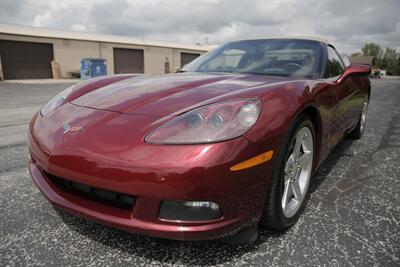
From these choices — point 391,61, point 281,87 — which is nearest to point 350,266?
point 281,87

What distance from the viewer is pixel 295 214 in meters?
1.91

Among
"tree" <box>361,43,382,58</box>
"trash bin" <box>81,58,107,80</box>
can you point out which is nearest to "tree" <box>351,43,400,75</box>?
"tree" <box>361,43,382,58</box>

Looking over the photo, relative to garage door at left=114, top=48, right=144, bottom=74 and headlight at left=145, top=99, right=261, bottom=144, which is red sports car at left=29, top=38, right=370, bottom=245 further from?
garage door at left=114, top=48, right=144, bottom=74

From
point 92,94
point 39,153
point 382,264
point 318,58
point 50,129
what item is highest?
point 318,58

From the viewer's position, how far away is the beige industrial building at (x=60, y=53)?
20.2m

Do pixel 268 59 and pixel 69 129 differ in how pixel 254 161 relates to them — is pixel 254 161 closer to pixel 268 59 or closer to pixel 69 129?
pixel 69 129

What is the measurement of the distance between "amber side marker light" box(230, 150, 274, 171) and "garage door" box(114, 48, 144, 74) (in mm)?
26172

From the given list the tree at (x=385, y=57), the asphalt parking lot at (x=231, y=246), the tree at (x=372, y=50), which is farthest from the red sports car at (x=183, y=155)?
the tree at (x=372, y=50)

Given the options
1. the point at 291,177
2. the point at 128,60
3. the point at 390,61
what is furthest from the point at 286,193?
the point at 390,61

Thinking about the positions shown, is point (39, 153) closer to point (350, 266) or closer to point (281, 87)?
point (281, 87)

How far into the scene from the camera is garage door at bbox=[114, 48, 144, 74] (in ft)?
85.7

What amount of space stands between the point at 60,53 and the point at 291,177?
24065 mm

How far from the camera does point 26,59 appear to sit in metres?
20.9

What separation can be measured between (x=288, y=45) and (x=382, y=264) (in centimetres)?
192
